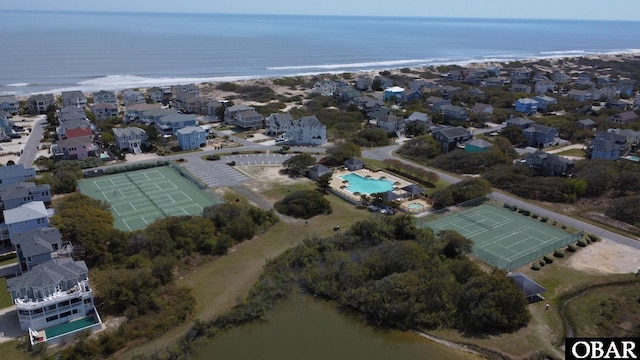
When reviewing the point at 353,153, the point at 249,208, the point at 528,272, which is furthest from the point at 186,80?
the point at 528,272

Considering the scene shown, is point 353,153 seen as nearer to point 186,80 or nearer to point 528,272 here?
point 528,272

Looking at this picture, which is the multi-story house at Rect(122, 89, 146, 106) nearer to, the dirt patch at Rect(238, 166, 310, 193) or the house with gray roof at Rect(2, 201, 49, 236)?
the dirt patch at Rect(238, 166, 310, 193)

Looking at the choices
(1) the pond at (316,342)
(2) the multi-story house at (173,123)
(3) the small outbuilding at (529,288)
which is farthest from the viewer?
(2) the multi-story house at (173,123)

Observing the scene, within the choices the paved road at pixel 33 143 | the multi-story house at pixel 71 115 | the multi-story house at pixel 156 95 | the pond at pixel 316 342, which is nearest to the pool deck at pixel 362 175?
the pond at pixel 316 342

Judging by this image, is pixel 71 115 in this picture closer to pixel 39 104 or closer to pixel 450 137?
pixel 39 104

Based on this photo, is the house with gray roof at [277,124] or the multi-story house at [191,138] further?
the house with gray roof at [277,124]

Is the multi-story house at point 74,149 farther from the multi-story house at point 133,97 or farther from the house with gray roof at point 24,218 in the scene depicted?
the multi-story house at point 133,97

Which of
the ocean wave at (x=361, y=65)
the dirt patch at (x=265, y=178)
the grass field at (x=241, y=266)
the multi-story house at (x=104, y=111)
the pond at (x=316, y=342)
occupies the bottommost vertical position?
the pond at (x=316, y=342)
